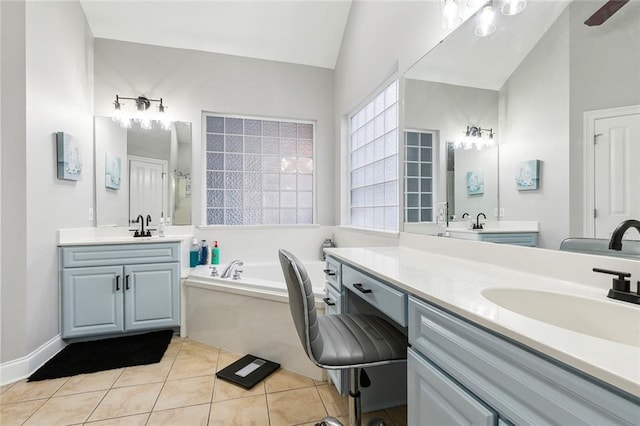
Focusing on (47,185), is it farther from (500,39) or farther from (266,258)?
(500,39)

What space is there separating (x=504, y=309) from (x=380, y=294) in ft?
1.68

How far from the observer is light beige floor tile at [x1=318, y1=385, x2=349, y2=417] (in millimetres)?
1650

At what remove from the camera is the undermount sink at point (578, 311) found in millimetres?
748

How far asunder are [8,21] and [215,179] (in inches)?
73.9

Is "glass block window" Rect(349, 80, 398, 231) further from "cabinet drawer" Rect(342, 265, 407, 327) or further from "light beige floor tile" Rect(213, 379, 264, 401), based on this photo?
"light beige floor tile" Rect(213, 379, 264, 401)

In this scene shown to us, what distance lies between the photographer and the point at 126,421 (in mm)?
1586

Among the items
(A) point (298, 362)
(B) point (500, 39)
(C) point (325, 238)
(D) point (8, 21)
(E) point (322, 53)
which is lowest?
(A) point (298, 362)

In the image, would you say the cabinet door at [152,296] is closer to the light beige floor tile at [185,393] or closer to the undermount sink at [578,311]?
the light beige floor tile at [185,393]

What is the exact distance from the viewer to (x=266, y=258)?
3.39 metres

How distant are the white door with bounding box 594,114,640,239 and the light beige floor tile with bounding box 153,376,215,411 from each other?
2.09 metres

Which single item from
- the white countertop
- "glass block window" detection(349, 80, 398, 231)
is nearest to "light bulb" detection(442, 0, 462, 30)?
"glass block window" detection(349, 80, 398, 231)

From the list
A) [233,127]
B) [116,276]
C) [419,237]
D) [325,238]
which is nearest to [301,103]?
[233,127]

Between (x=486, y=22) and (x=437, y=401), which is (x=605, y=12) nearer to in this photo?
(x=486, y=22)

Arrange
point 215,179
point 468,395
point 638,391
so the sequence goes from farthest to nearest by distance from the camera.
A: point 215,179 → point 468,395 → point 638,391
